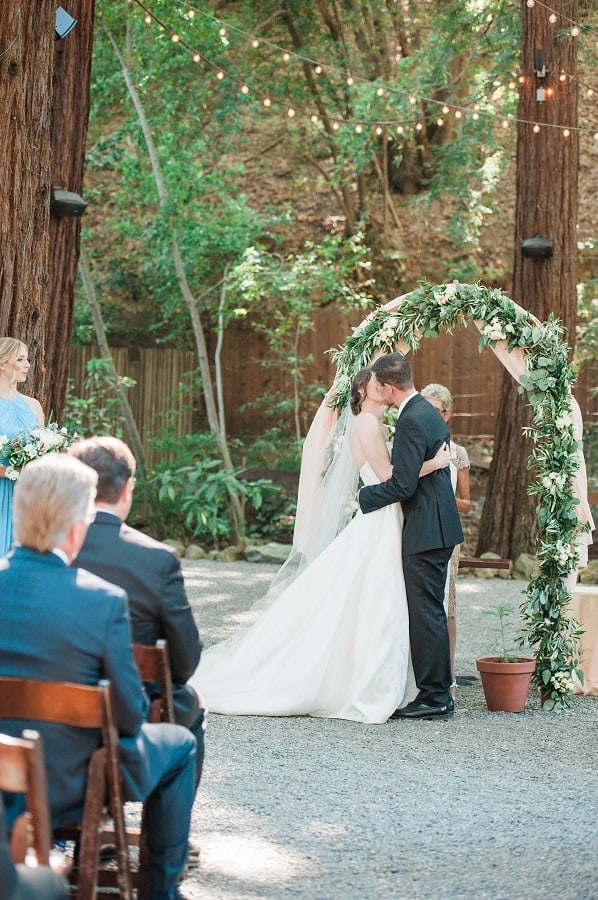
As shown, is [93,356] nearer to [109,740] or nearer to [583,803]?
[583,803]

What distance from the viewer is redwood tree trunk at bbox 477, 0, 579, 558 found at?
38.9 feet

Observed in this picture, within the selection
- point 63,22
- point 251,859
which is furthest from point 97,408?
point 251,859

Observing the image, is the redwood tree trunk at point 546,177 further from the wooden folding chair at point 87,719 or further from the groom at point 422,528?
the wooden folding chair at point 87,719

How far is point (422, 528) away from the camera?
253 inches

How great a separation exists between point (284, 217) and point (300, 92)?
5.89ft

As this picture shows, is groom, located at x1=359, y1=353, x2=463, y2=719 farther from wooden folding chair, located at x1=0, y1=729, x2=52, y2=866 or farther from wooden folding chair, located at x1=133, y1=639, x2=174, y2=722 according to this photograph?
wooden folding chair, located at x1=0, y1=729, x2=52, y2=866

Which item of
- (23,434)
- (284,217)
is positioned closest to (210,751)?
(23,434)

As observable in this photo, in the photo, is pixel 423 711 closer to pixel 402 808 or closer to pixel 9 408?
pixel 402 808

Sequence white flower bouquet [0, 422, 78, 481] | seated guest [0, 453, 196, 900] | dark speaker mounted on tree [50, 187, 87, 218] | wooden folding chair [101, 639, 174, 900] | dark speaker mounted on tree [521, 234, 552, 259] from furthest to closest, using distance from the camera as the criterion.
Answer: dark speaker mounted on tree [521, 234, 552, 259], dark speaker mounted on tree [50, 187, 87, 218], white flower bouquet [0, 422, 78, 481], wooden folding chair [101, 639, 174, 900], seated guest [0, 453, 196, 900]

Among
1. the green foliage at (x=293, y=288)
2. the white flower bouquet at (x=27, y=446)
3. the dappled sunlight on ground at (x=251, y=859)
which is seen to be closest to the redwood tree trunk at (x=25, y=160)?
the white flower bouquet at (x=27, y=446)

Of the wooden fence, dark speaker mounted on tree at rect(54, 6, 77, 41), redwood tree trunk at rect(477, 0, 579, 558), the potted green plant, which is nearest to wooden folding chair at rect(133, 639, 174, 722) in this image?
the potted green plant

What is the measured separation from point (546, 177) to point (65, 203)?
549cm

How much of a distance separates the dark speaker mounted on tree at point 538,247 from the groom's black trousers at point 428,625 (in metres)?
6.14

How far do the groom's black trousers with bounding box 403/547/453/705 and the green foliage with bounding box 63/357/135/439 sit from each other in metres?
8.63
